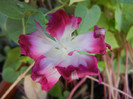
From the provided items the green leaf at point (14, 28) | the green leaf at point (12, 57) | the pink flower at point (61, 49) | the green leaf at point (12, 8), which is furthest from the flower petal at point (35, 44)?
the green leaf at point (12, 57)

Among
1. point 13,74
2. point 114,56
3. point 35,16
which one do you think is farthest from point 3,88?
point 114,56

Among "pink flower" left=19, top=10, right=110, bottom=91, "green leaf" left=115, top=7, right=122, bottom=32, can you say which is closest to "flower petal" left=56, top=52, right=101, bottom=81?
"pink flower" left=19, top=10, right=110, bottom=91

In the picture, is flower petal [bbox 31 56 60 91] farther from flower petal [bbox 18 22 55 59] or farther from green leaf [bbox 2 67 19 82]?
green leaf [bbox 2 67 19 82]

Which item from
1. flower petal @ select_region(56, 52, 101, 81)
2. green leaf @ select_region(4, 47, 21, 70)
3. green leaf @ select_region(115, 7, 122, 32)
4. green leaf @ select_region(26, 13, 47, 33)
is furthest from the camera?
green leaf @ select_region(4, 47, 21, 70)

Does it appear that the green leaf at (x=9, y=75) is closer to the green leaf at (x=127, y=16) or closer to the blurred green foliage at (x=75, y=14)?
the blurred green foliage at (x=75, y=14)

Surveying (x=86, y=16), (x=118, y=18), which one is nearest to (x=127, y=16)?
(x=118, y=18)

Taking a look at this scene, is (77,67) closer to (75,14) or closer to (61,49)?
(61,49)
